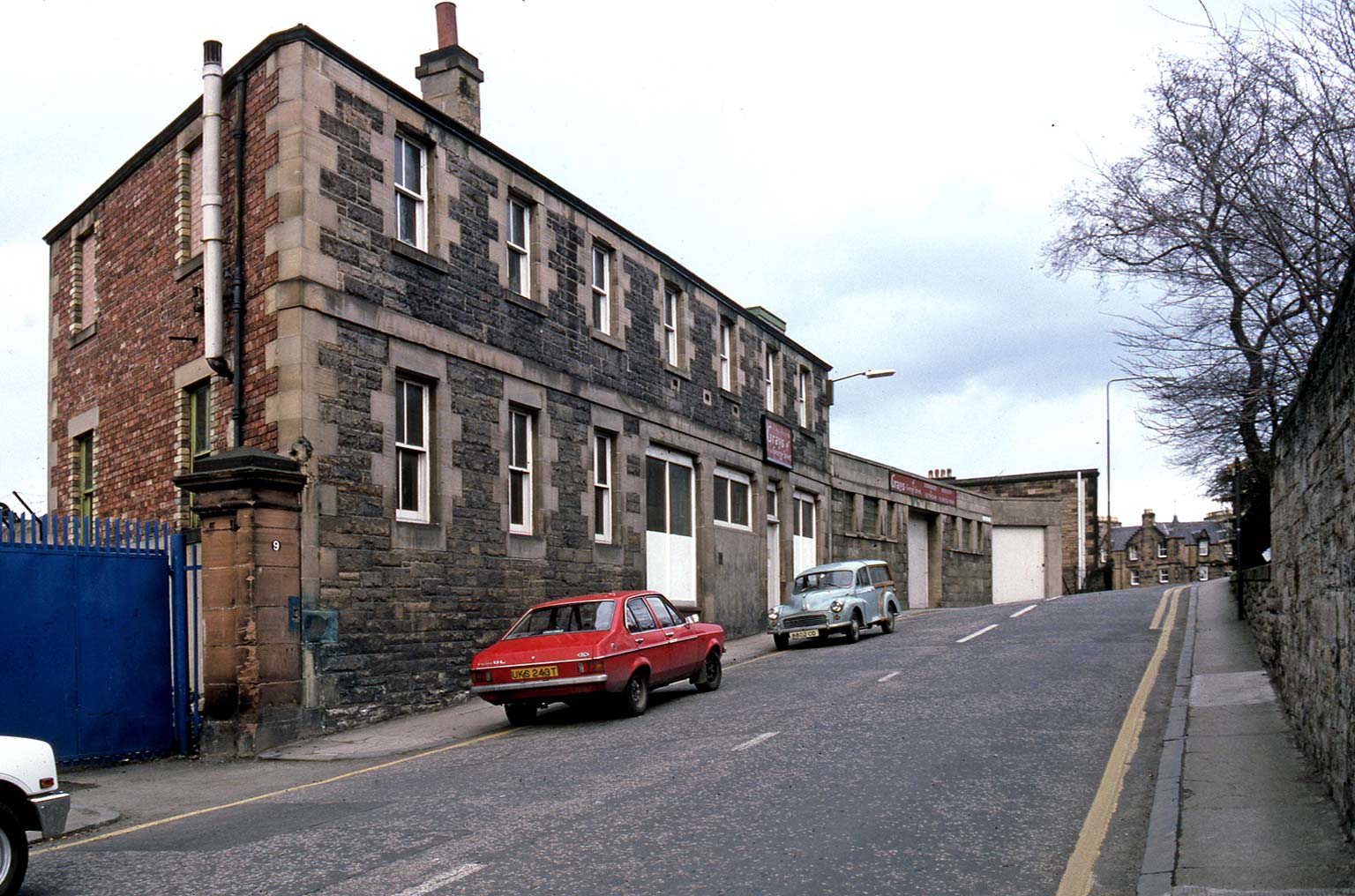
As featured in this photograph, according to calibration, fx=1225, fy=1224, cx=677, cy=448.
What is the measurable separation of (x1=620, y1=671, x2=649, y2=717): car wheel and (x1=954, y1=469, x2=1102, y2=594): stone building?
142ft

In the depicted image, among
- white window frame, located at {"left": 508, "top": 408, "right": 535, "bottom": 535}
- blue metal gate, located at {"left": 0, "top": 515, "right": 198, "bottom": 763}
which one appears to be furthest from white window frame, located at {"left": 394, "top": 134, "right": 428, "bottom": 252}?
blue metal gate, located at {"left": 0, "top": 515, "right": 198, "bottom": 763}

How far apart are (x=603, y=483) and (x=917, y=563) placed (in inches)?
908

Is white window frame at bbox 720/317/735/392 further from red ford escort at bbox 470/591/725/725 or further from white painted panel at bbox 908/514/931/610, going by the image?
white painted panel at bbox 908/514/931/610

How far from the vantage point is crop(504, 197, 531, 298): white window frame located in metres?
19.6

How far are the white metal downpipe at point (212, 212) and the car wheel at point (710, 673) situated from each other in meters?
7.36

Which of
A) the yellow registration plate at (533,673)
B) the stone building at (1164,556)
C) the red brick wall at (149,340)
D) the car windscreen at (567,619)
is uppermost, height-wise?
the red brick wall at (149,340)

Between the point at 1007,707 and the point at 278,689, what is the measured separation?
316 inches

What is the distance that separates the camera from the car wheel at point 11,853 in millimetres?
6730

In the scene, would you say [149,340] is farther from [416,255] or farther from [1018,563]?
[1018,563]

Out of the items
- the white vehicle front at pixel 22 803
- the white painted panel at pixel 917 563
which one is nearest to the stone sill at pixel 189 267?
the white vehicle front at pixel 22 803

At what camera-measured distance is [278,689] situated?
541 inches

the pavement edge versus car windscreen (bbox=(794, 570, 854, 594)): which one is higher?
car windscreen (bbox=(794, 570, 854, 594))

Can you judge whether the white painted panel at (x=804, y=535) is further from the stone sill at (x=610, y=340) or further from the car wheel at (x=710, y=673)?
the car wheel at (x=710, y=673)

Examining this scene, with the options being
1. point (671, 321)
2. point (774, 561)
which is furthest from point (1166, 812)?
point (774, 561)
